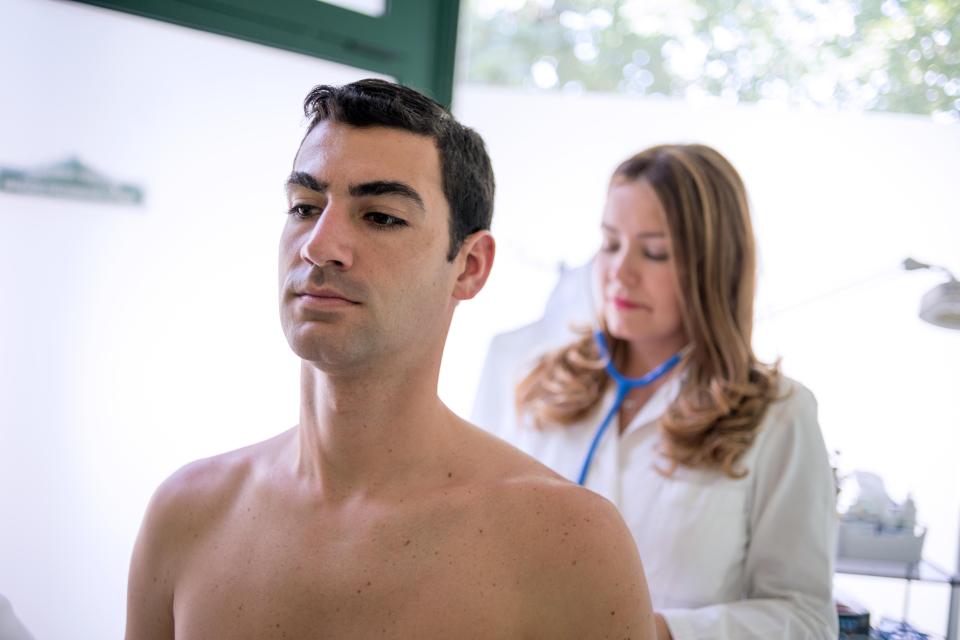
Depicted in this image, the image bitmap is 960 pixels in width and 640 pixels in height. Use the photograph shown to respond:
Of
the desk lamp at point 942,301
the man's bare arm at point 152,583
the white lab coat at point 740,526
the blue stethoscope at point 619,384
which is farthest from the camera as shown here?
the desk lamp at point 942,301

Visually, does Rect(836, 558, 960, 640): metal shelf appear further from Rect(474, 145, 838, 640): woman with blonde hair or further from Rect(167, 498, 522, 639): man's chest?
Rect(167, 498, 522, 639): man's chest

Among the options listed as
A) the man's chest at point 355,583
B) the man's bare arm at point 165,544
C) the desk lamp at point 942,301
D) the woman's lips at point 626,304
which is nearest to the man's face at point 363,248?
the man's chest at point 355,583

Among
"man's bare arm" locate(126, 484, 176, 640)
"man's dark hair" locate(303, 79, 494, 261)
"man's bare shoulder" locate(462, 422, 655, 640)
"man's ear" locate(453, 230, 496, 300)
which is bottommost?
"man's bare arm" locate(126, 484, 176, 640)

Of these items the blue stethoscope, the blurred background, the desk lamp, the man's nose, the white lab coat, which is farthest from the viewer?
the desk lamp

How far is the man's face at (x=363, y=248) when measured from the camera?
1.09 meters

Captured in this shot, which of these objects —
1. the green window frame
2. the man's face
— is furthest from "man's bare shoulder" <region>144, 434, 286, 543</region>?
the green window frame

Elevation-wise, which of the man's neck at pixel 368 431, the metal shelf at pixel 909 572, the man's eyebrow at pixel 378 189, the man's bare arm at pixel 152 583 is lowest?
the metal shelf at pixel 909 572

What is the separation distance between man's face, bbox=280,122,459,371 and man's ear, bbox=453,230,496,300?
59mm

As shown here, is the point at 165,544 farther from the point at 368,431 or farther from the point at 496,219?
the point at 496,219

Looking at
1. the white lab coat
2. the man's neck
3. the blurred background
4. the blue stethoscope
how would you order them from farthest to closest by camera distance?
the blue stethoscope < the blurred background < the white lab coat < the man's neck

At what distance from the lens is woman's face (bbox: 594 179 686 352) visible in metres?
1.80

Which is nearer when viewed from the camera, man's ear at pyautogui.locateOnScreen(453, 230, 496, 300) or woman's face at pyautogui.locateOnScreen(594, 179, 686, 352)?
man's ear at pyautogui.locateOnScreen(453, 230, 496, 300)

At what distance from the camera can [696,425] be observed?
1752mm

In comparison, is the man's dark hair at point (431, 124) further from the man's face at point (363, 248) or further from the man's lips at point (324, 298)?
the man's lips at point (324, 298)
